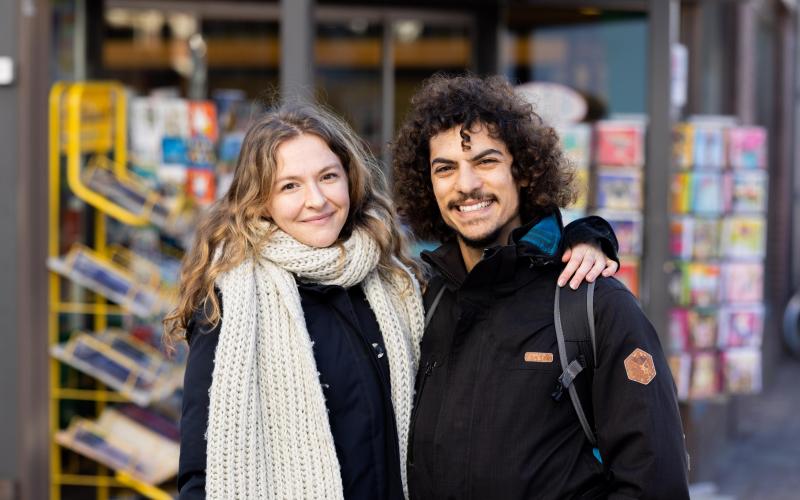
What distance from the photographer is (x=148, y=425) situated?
17.3 feet

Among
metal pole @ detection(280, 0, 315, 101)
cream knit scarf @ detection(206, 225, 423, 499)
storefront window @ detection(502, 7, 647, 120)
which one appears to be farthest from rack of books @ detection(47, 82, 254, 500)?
cream knit scarf @ detection(206, 225, 423, 499)

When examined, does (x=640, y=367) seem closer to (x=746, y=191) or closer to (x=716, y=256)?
(x=716, y=256)

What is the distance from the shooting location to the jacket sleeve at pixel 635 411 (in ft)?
7.38

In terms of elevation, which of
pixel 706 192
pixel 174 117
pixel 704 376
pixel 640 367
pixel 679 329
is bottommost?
pixel 704 376

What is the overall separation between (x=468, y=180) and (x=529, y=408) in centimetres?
54

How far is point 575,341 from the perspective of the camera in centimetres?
233

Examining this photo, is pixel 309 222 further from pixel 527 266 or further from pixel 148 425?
pixel 148 425

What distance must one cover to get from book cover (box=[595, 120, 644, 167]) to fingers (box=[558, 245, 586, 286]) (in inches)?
129

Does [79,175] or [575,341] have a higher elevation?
[79,175]

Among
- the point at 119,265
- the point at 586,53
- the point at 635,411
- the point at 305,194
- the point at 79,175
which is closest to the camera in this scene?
the point at 635,411

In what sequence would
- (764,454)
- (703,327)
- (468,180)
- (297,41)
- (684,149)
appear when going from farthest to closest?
(764,454) < (703,327) < (684,149) < (297,41) < (468,180)

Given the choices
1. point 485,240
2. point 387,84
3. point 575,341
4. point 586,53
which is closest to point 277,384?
point 485,240

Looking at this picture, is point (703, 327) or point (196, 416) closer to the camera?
point (196, 416)

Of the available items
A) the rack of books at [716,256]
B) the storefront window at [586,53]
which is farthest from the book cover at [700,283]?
the storefront window at [586,53]
